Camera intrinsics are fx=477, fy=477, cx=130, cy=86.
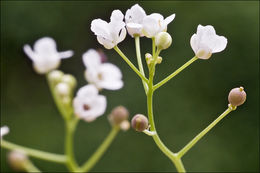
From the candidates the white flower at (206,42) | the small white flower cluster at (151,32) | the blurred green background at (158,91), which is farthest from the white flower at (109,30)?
the blurred green background at (158,91)

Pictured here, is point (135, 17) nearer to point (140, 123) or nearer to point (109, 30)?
point (109, 30)

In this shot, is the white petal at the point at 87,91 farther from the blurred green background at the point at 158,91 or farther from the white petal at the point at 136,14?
the blurred green background at the point at 158,91

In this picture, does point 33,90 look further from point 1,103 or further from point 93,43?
point 93,43

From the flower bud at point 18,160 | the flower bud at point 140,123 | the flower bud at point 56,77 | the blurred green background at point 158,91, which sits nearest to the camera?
the flower bud at point 140,123

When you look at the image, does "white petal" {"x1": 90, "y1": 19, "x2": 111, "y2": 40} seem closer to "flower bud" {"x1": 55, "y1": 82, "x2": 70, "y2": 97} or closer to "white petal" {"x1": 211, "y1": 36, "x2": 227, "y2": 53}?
"white petal" {"x1": 211, "y1": 36, "x2": 227, "y2": 53}

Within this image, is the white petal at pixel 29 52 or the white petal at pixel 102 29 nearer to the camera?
the white petal at pixel 102 29

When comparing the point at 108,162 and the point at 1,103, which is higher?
the point at 1,103

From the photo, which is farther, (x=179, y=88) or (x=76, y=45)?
(x=76, y=45)

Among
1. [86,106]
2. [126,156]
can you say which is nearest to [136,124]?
[86,106]
